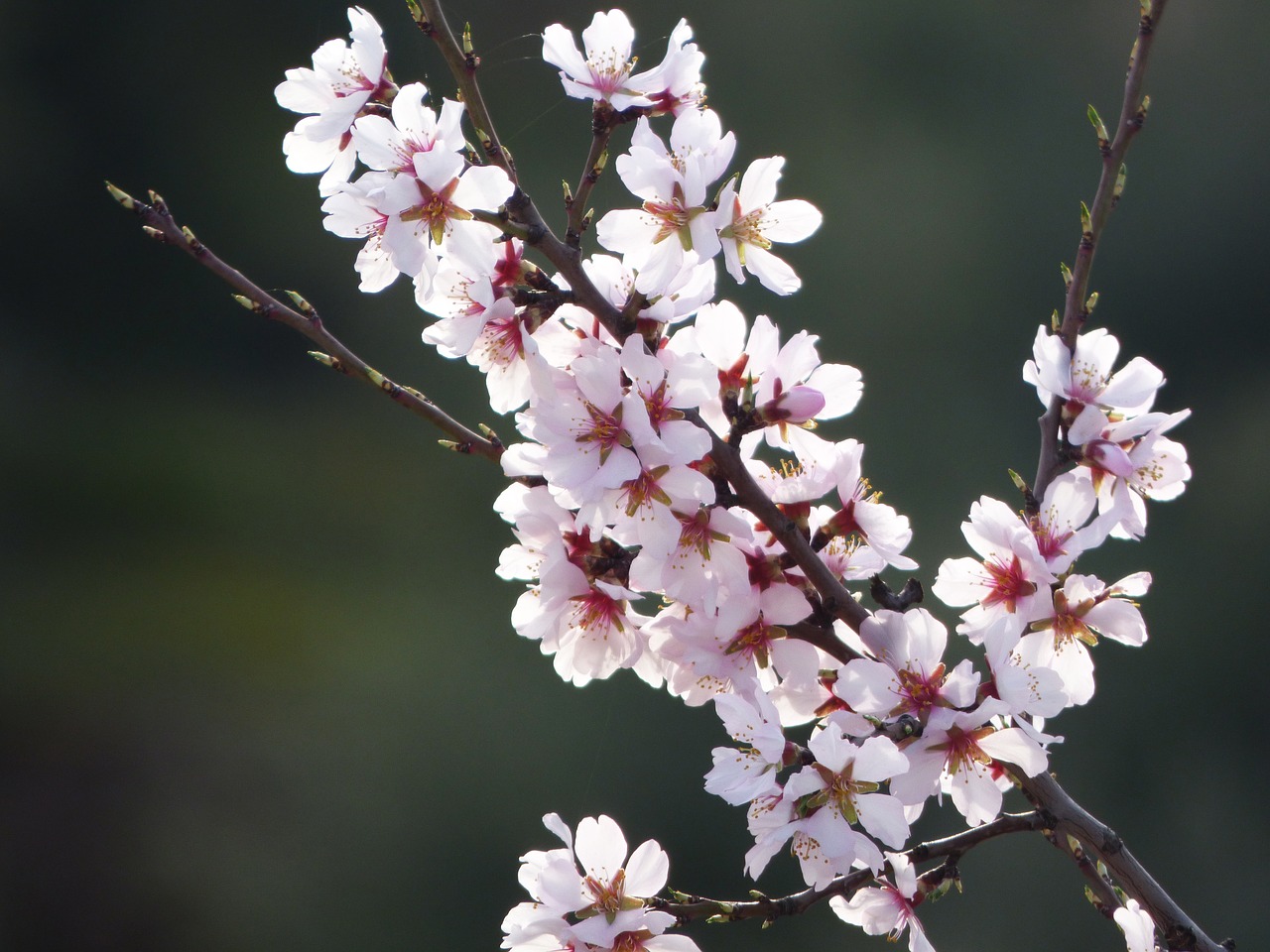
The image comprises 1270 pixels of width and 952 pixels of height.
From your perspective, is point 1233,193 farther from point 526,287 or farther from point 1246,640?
point 526,287

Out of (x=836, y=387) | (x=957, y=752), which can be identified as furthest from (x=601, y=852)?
(x=836, y=387)

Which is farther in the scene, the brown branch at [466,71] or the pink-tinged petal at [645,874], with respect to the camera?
the pink-tinged petal at [645,874]

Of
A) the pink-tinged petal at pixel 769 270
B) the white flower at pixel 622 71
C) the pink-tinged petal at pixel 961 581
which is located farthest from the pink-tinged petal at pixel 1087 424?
the white flower at pixel 622 71

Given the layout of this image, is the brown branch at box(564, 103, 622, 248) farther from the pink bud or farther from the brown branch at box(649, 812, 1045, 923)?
the brown branch at box(649, 812, 1045, 923)

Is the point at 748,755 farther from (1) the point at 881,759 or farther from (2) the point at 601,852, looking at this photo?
(2) the point at 601,852

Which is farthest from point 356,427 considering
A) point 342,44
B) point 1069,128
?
point 342,44

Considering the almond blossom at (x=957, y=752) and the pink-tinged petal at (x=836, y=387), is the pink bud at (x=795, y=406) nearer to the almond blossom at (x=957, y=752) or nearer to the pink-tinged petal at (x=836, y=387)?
the pink-tinged petal at (x=836, y=387)
